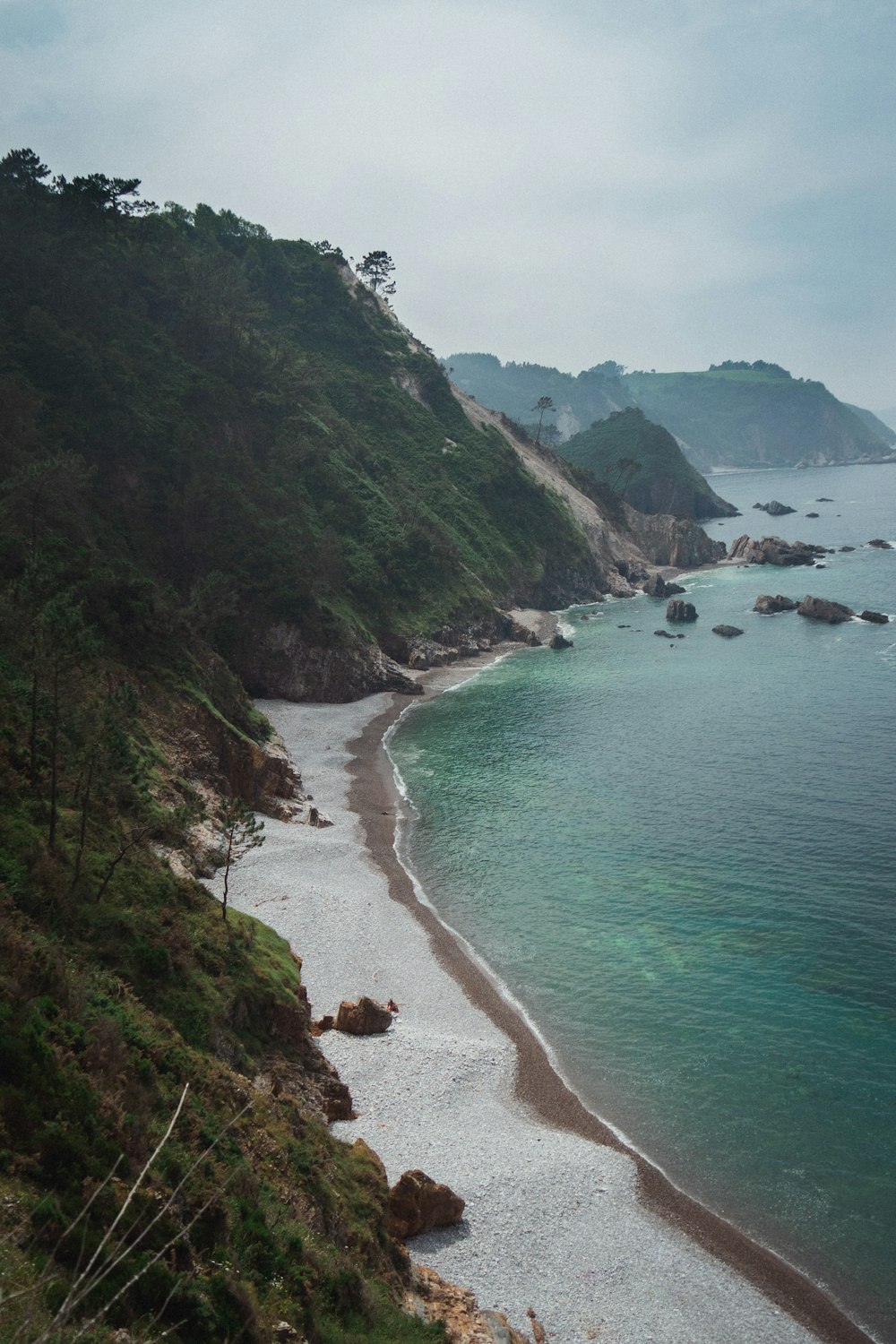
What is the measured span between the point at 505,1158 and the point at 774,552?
160m

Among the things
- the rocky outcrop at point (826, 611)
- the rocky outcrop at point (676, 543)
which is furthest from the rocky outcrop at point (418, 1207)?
the rocky outcrop at point (676, 543)

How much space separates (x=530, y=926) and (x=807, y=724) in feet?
136

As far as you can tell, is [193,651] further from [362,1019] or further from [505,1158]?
[505,1158]

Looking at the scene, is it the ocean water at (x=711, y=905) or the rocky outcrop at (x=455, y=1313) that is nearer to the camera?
the rocky outcrop at (x=455, y=1313)

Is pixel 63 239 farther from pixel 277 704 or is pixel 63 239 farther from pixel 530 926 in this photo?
pixel 530 926

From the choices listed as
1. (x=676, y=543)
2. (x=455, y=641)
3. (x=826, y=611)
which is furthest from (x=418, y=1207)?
(x=676, y=543)

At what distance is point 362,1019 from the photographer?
40.4 metres

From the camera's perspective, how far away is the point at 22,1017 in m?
21.2

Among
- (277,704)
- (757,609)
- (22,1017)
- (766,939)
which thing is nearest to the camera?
(22,1017)

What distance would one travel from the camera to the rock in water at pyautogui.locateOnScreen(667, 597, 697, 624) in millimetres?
129750

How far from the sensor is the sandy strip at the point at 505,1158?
28125mm

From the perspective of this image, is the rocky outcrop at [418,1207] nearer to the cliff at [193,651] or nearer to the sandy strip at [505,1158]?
the sandy strip at [505,1158]

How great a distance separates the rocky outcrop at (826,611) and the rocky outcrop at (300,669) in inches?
2567

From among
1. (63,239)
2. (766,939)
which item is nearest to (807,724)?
(766,939)
